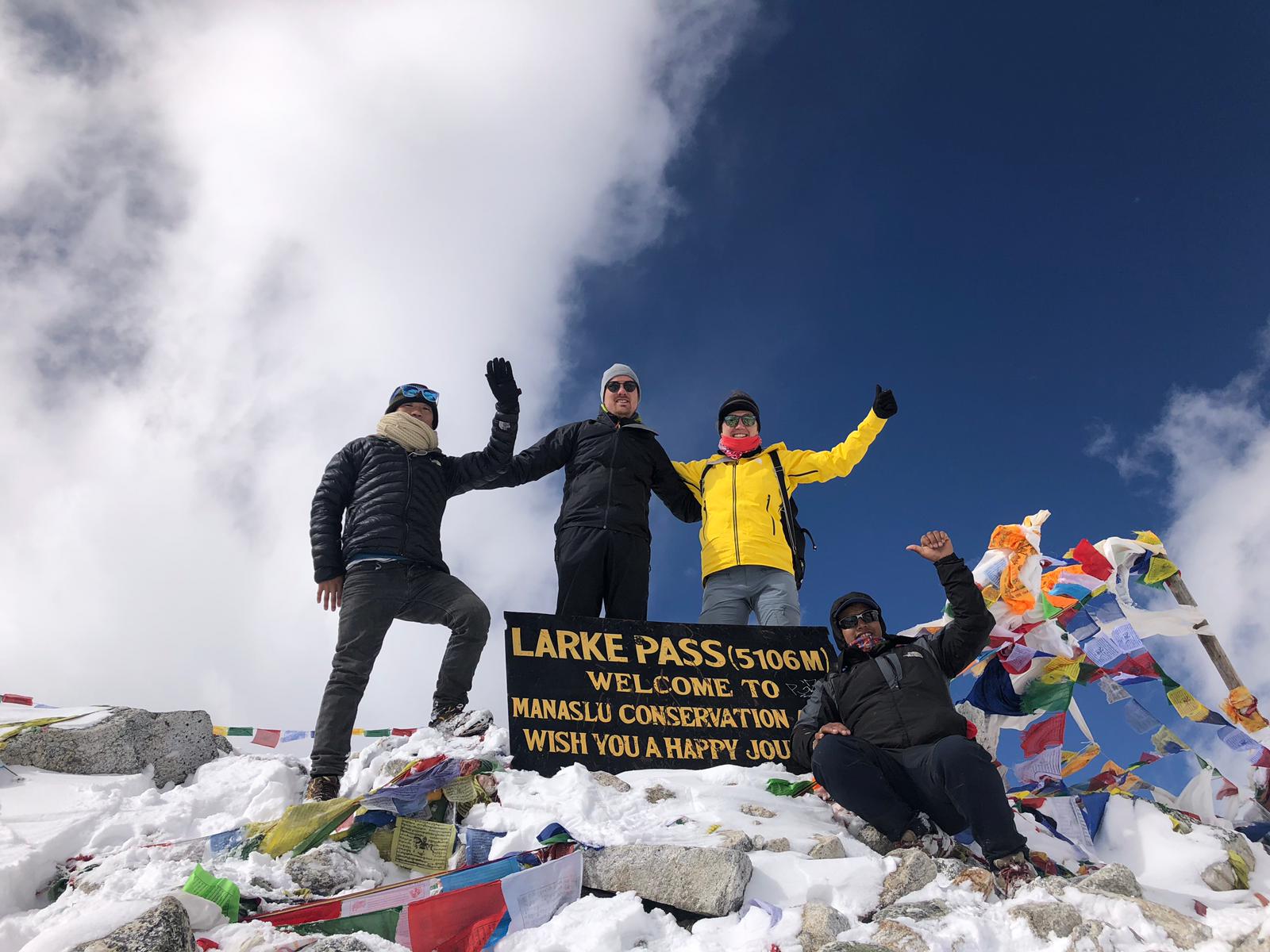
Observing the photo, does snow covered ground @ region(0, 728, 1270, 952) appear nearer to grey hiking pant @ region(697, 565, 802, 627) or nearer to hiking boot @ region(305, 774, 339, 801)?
hiking boot @ region(305, 774, 339, 801)

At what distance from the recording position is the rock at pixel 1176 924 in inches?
100.0

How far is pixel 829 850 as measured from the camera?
10.9 feet

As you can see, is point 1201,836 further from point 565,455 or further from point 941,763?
point 565,455

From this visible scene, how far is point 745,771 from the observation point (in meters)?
4.53

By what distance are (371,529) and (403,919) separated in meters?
2.96

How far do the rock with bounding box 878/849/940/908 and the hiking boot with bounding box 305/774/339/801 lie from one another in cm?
302

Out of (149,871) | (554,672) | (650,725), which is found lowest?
(149,871)

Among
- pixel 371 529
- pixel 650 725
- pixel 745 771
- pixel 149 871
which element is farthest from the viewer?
pixel 371 529

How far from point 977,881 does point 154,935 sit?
114 inches

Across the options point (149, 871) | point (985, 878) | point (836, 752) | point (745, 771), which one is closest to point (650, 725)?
point (745, 771)

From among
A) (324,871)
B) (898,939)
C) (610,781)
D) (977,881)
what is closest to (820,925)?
(898,939)

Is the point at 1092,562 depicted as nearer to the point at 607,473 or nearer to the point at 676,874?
the point at 607,473

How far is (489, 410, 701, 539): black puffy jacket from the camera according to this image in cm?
571

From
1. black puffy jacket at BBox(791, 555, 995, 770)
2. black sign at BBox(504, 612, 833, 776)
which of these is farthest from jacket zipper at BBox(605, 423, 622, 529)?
black puffy jacket at BBox(791, 555, 995, 770)
